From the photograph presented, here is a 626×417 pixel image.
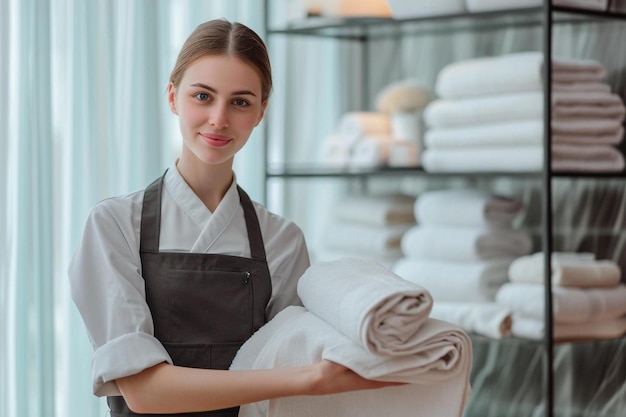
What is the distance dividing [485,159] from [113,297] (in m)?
1.41

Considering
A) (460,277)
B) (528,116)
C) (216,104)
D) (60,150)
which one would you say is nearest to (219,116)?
(216,104)

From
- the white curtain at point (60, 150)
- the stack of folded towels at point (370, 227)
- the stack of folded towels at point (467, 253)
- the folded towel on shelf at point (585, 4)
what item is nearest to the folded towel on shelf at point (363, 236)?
the stack of folded towels at point (370, 227)

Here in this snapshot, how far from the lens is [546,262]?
7.60 feet

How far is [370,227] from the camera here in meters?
2.90

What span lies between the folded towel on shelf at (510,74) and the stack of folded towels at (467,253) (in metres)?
0.29

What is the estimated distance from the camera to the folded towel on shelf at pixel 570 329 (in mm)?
2406

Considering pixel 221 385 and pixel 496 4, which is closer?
pixel 221 385

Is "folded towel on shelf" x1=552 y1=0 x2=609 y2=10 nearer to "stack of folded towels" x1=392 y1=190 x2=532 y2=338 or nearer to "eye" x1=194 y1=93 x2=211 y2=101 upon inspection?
"stack of folded towels" x1=392 y1=190 x2=532 y2=338

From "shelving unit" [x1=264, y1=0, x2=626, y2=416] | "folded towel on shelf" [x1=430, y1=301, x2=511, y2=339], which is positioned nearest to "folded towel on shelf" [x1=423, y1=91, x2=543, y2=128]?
"shelving unit" [x1=264, y1=0, x2=626, y2=416]

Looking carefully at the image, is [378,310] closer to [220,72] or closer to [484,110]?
[220,72]

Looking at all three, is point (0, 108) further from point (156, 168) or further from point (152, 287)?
point (152, 287)

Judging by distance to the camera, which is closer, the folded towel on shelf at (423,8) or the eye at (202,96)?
the eye at (202,96)

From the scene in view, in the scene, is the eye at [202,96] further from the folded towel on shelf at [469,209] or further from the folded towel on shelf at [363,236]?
the folded towel on shelf at [363,236]

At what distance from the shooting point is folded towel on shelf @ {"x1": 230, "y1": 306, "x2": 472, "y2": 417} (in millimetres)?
1229
